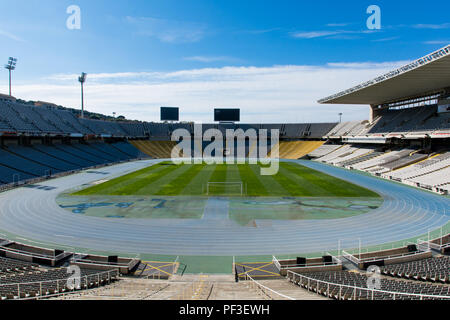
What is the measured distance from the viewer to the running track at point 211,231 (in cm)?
1378

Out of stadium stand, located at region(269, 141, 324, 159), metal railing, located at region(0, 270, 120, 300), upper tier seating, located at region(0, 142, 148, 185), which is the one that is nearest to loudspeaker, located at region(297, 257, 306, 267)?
metal railing, located at region(0, 270, 120, 300)

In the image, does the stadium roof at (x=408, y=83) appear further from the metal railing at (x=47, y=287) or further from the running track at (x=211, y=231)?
the metal railing at (x=47, y=287)

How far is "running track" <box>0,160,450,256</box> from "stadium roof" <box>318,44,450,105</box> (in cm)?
1498

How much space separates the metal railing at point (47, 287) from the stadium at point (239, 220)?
51 mm

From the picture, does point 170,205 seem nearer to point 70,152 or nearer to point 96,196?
point 96,196

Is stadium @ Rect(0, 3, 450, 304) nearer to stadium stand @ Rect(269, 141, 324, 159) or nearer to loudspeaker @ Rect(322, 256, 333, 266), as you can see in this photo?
loudspeaker @ Rect(322, 256, 333, 266)

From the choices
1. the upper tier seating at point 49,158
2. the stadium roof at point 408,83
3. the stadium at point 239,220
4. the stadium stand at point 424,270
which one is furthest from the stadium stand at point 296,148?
the stadium stand at point 424,270

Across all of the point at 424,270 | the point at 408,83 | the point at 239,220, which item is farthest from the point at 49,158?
the point at 408,83

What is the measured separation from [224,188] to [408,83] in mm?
28819

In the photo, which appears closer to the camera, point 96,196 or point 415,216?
point 415,216

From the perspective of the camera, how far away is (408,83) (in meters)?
36.1

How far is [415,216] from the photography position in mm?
18750
